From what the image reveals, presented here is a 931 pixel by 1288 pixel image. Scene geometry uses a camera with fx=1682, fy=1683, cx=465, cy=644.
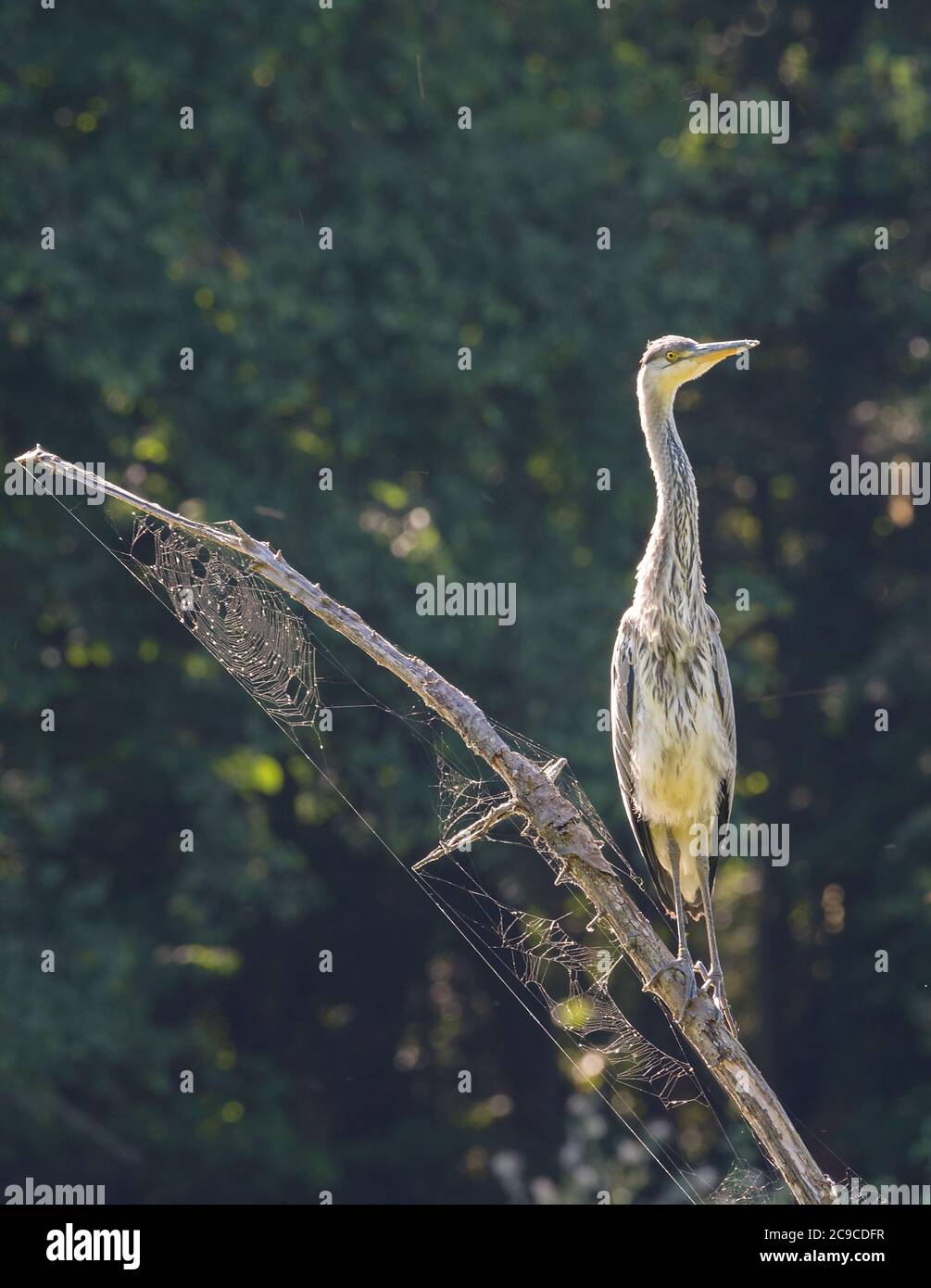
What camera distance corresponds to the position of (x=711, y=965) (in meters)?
6.50

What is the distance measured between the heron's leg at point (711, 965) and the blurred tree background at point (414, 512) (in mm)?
3775

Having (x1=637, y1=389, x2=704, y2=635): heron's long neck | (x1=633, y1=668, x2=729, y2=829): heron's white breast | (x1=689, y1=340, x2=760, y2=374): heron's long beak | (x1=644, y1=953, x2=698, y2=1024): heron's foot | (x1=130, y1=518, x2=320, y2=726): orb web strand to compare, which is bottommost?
(x1=644, y1=953, x2=698, y2=1024): heron's foot

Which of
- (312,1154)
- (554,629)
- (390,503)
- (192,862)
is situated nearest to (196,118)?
(390,503)

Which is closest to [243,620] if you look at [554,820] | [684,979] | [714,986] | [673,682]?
[554,820]

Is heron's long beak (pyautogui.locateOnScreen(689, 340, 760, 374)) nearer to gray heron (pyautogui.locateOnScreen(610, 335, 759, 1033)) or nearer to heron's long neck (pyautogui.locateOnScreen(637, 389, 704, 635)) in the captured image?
gray heron (pyautogui.locateOnScreen(610, 335, 759, 1033))

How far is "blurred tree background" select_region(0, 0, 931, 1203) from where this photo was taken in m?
12.1

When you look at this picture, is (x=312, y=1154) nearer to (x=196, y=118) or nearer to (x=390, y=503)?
(x=390, y=503)

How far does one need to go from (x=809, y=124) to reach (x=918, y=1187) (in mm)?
9329

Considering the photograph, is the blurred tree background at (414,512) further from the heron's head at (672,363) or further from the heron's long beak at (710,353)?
the heron's long beak at (710,353)

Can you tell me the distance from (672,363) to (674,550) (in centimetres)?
85

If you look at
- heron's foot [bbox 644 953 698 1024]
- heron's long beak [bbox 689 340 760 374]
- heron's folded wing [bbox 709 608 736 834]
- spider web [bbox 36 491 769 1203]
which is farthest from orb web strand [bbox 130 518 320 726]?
heron's long beak [bbox 689 340 760 374]

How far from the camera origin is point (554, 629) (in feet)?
41.8

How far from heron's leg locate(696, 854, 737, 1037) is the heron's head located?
79.7 inches

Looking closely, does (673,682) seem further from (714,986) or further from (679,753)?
(714,986)
